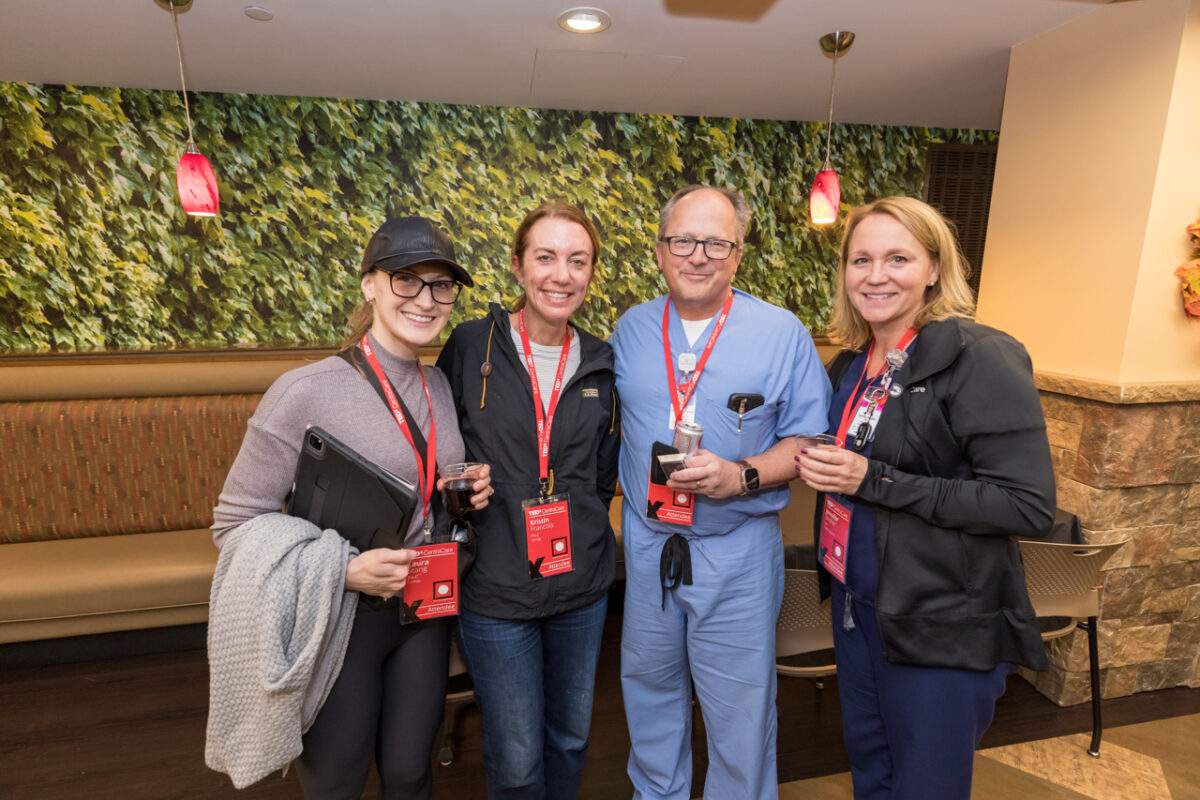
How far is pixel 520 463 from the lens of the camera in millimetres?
1448

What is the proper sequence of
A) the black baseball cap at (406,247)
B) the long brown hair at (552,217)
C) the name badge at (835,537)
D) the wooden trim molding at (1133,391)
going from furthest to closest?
the wooden trim molding at (1133,391)
the long brown hair at (552,217)
the name badge at (835,537)
the black baseball cap at (406,247)

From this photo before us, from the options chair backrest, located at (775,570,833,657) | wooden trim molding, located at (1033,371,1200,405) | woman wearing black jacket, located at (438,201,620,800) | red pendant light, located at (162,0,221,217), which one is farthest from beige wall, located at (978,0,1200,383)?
red pendant light, located at (162,0,221,217)

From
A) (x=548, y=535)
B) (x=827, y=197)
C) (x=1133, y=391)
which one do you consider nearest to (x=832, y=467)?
(x=548, y=535)

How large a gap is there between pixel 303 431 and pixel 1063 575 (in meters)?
2.47

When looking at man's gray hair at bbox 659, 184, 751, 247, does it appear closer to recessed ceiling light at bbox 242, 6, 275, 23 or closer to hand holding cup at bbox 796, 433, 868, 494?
hand holding cup at bbox 796, 433, 868, 494

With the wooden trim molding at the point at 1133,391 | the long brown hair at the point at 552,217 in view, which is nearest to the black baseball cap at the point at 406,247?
the long brown hair at the point at 552,217

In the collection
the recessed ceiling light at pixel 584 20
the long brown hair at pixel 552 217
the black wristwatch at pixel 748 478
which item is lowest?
the black wristwatch at pixel 748 478

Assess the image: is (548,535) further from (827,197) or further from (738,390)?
(827,197)

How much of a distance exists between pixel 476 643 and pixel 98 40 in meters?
3.46

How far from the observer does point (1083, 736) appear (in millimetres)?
2303

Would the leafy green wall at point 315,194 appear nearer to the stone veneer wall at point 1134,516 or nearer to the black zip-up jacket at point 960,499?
the stone veneer wall at point 1134,516

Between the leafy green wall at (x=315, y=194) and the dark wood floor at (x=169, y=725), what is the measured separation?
6.57 ft

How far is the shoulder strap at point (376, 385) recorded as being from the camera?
4.28 ft

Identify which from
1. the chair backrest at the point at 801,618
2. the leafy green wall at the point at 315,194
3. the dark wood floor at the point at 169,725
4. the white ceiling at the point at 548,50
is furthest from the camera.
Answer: the leafy green wall at the point at 315,194
